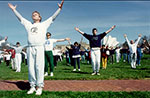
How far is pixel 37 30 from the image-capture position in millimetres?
4762

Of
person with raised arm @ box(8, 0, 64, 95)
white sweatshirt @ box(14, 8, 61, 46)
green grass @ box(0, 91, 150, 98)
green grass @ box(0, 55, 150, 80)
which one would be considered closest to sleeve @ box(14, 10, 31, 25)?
white sweatshirt @ box(14, 8, 61, 46)

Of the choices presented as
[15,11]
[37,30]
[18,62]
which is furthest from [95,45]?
[18,62]

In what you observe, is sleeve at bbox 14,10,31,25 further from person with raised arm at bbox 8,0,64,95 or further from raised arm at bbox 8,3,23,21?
person with raised arm at bbox 8,0,64,95

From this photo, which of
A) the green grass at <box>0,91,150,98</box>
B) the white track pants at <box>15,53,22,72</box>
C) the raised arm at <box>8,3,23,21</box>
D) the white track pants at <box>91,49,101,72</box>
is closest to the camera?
the green grass at <box>0,91,150,98</box>

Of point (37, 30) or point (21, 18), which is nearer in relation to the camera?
point (37, 30)

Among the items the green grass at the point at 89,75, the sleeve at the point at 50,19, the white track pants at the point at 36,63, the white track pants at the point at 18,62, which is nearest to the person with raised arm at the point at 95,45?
the green grass at the point at 89,75

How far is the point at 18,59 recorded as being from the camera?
1230 cm

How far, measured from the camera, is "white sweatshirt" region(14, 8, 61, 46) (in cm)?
471

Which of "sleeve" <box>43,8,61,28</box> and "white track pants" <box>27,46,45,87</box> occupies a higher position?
"sleeve" <box>43,8,61,28</box>

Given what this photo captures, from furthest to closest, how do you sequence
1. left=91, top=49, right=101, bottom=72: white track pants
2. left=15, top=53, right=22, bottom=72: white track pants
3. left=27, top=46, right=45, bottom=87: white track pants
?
left=15, top=53, right=22, bottom=72: white track pants < left=91, top=49, right=101, bottom=72: white track pants < left=27, top=46, right=45, bottom=87: white track pants

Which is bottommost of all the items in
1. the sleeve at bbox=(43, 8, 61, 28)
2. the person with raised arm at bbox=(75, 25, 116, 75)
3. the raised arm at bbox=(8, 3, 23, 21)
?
the person with raised arm at bbox=(75, 25, 116, 75)

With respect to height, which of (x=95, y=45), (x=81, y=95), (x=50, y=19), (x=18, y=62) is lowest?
(x=81, y=95)

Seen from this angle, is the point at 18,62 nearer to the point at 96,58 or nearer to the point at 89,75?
the point at 89,75

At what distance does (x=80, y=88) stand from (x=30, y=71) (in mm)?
1702
